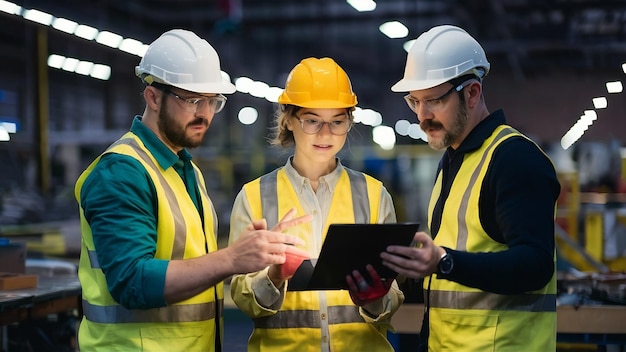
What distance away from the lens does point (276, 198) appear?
2.88 metres

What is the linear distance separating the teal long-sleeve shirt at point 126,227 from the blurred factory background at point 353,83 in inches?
424

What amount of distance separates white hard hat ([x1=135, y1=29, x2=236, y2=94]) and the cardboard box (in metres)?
2.40

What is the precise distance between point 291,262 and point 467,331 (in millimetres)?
634

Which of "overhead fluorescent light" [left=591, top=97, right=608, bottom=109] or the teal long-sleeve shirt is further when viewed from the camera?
"overhead fluorescent light" [left=591, top=97, right=608, bottom=109]

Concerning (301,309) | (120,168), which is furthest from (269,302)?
(120,168)

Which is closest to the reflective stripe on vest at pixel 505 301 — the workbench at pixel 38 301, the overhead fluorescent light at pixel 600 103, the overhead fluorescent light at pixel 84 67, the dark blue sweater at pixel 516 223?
the dark blue sweater at pixel 516 223

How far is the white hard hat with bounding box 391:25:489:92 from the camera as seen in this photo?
2.67m

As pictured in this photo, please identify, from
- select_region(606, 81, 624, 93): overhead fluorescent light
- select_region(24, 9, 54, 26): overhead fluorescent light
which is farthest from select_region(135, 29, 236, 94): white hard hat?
select_region(606, 81, 624, 93): overhead fluorescent light

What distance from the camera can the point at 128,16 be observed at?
55.5ft

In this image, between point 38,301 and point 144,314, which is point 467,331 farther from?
point 38,301

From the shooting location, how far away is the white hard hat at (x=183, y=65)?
262 cm

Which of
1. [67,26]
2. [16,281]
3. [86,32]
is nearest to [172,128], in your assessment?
[16,281]

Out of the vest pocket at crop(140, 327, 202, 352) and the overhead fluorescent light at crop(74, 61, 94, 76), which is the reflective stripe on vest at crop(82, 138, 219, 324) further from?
the overhead fluorescent light at crop(74, 61, 94, 76)

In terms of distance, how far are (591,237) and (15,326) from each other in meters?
8.30
